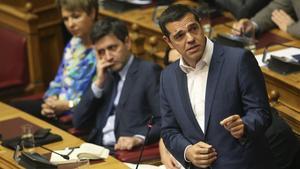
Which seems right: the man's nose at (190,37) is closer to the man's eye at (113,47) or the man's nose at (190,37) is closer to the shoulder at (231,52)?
the shoulder at (231,52)

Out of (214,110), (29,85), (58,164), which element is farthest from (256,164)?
(29,85)

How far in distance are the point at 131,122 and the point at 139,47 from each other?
73 cm

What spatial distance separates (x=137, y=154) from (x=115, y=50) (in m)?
0.56

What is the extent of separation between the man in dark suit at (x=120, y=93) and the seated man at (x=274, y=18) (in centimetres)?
60

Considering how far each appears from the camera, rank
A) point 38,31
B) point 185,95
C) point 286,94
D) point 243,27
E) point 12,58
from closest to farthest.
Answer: point 185,95, point 286,94, point 243,27, point 12,58, point 38,31

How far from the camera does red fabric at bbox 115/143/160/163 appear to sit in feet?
12.0

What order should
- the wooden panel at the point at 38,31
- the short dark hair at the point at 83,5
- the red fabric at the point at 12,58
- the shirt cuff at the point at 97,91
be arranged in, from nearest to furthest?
the shirt cuff at the point at 97,91 < the short dark hair at the point at 83,5 < the red fabric at the point at 12,58 < the wooden panel at the point at 38,31

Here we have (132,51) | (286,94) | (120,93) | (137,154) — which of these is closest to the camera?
(286,94)

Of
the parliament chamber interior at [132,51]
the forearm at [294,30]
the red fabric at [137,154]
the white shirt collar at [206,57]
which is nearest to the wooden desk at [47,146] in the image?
the parliament chamber interior at [132,51]

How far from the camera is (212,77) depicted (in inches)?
116

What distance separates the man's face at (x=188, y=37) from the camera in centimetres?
292

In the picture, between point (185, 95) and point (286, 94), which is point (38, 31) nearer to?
point (286, 94)

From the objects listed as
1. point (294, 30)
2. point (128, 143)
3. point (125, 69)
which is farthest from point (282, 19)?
point (128, 143)

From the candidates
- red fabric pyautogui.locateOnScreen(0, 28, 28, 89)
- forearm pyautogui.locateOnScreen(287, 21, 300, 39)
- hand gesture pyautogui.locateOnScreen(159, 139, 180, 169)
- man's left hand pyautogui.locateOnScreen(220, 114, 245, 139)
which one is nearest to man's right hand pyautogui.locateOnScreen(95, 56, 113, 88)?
hand gesture pyautogui.locateOnScreen(159, 139, 180, 169)
